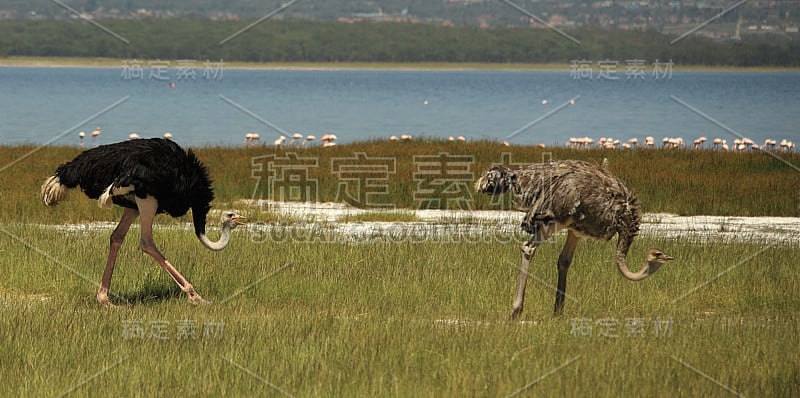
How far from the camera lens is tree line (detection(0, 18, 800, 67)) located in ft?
506

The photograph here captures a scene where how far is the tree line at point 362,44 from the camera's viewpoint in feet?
506

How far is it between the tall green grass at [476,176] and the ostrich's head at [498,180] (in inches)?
336

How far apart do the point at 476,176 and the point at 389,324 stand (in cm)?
1244

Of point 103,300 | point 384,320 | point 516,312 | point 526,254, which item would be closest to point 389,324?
point 384,320

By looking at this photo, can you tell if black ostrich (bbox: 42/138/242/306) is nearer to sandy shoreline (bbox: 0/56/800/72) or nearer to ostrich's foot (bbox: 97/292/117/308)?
ostrich's foot (bbox: 97/292/117/308)

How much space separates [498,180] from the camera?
9.72 m

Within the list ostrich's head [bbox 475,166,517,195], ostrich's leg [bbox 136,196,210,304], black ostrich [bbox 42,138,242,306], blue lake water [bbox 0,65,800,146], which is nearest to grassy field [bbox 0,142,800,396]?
ostrich's leg [bbox 136,196,210,304]

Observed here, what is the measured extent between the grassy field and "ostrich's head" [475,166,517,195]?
1.10 metres

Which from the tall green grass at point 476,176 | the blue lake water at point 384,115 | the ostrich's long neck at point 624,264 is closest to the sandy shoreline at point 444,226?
the tall green grass at point 476,176

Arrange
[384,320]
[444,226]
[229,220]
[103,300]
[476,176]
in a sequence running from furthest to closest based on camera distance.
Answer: [476,176] < [444,226] < [229,220] < [103,300] < [384,320]

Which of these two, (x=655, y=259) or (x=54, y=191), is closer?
(x=655, y=259)

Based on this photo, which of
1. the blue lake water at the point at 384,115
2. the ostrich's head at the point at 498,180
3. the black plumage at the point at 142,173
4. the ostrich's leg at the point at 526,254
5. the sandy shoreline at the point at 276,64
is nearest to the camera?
the ostrich's leg at the point at 526,254

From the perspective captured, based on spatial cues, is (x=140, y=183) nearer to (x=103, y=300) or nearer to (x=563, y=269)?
(x=103, y=300)

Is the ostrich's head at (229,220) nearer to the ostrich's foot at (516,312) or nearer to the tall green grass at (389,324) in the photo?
the tall green grass at (389,324)
